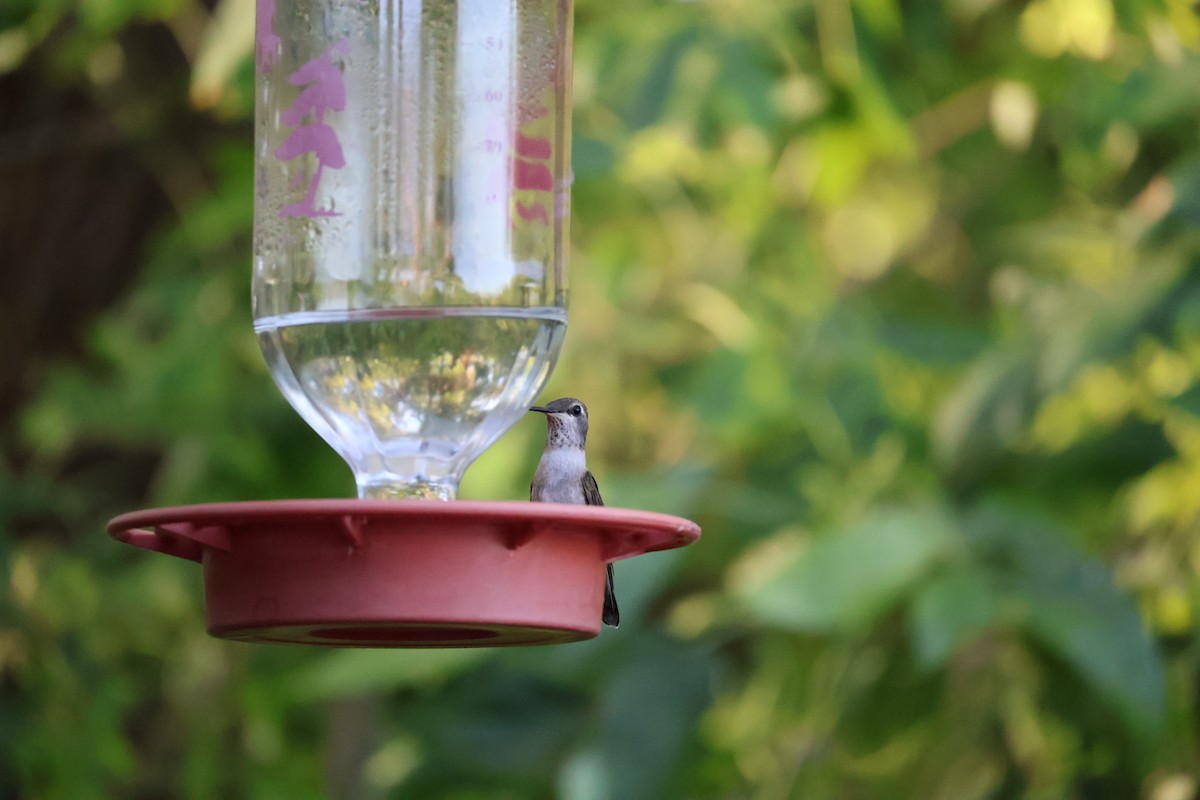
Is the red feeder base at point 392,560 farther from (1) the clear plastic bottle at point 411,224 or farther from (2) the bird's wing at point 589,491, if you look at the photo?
(2) the bird's wing at point 589,491

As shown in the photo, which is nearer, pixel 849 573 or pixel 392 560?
pixel 392 560

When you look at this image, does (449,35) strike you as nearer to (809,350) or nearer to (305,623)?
(305,623)

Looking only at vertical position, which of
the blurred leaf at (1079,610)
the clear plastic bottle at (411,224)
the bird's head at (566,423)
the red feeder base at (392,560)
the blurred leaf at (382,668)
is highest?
the clear plastic bottle at (411,224)

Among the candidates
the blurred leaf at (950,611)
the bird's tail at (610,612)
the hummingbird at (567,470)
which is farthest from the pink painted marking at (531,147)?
the blurred leaf at (950,611)

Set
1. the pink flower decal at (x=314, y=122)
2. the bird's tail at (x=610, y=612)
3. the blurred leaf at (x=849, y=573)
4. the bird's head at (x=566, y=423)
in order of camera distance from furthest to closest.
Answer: the blurred leaf at (x=849, y=573) → the bird's head at (x=566, y=423) → the bird's tail at (x=610, y=612) → the pink flower decal at (x=314, y=122)

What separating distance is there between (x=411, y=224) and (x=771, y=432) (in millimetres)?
2525

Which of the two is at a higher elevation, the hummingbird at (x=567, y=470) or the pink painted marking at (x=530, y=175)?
the pink painted marking at (x=530, y=175)

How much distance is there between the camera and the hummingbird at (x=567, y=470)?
221 cm

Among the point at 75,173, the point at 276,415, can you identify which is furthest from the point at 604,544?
the point at 75,173

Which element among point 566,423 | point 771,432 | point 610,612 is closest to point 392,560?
point 610,612

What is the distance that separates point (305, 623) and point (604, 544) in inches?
14.1

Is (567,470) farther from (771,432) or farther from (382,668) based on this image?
(771,432)

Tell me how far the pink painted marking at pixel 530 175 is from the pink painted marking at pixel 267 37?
1.07ft

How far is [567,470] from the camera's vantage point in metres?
2.24
